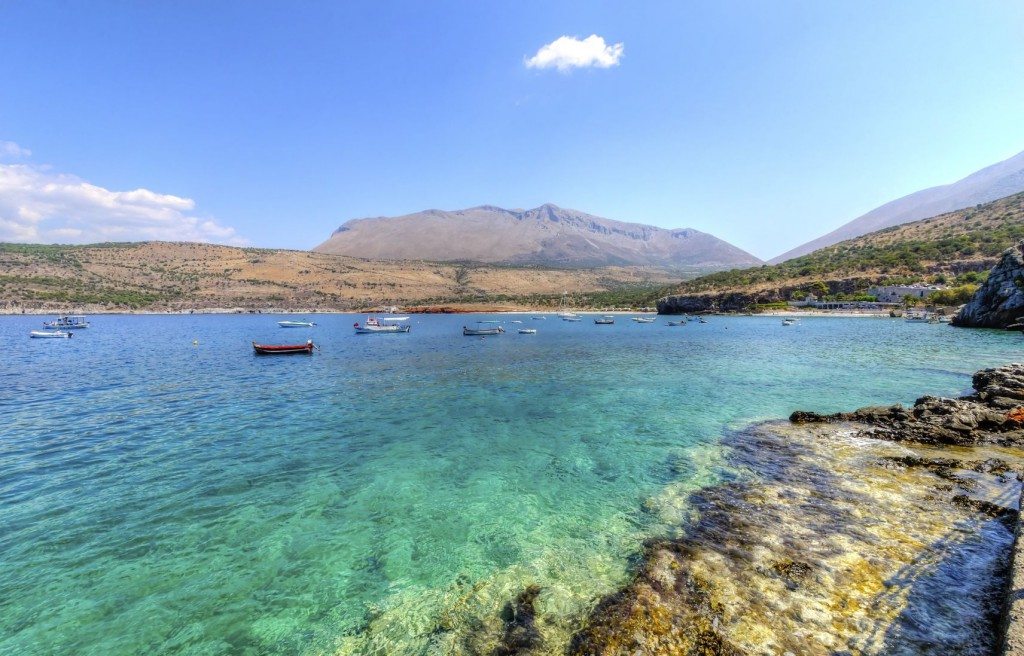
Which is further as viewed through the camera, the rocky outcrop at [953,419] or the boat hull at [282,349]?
the boat hull at [282,349]

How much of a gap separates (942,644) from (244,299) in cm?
17961

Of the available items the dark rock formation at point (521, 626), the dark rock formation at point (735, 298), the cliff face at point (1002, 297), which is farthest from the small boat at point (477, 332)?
the dark rock formation at point (735, 298)

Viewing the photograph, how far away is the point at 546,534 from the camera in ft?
33.9

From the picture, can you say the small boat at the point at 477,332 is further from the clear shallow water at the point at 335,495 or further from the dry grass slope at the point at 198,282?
the dry grass slope at the point at 198,282

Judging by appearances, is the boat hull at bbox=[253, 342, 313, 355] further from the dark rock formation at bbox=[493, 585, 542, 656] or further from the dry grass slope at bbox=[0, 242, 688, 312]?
the dry grass slope at bbox=[0, 242, 688, 312]

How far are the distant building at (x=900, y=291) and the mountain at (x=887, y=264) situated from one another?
302cm

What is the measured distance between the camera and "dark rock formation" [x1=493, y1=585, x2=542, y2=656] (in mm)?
6688

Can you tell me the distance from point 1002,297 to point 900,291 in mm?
45775

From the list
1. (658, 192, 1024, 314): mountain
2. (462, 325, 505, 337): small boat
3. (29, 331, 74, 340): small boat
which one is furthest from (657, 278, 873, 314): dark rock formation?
(29, 331, 74, 340): small boat

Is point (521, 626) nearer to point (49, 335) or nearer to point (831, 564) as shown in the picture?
point (831, 564)

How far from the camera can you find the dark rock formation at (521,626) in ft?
21.9

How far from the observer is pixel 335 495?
12430 mm

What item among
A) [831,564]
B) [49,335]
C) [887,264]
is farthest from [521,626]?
[887,264]

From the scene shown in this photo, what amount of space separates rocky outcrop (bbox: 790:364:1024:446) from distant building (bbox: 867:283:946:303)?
313 ft
